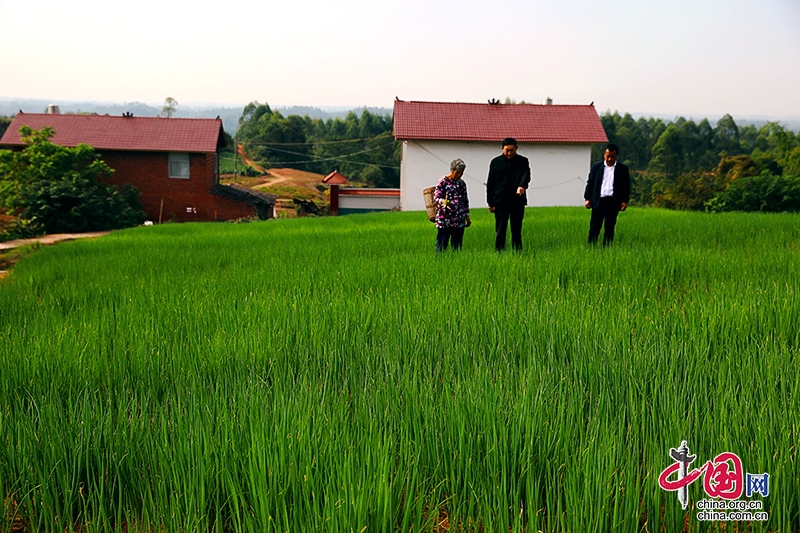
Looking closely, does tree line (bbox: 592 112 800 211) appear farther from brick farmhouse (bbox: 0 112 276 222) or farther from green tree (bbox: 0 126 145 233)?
green tree (bbox: 0 126 145 233)

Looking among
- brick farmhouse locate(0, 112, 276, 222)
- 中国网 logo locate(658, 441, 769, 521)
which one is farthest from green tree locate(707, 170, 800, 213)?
中国网 logo locate(658, 441, 769, 521)

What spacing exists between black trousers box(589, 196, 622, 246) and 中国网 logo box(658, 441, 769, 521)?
6.86 metres

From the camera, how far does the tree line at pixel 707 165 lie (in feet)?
73.6

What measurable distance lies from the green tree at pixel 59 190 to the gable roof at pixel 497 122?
41.0ft

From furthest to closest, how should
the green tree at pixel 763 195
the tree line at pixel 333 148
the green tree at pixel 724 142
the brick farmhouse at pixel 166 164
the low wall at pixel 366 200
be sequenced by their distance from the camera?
the green tree at pixel 724 142, the tree line at pixel 333 148, the low wall at pixel 366 200, the brick farmhouse at pixel 166 164, the green tree at pixel 763 195

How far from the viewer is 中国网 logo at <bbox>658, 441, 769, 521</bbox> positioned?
206cm

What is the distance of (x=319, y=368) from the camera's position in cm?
347

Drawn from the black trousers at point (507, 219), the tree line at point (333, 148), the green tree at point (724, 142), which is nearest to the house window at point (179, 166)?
the black trousers at point (507, 219)

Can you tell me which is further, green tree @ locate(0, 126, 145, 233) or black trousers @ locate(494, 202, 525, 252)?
green tree @ locate(0, 126, 145, 233)

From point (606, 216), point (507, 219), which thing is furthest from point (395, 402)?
point (606, 216)

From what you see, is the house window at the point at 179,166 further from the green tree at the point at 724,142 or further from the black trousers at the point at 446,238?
the green tree at the point at 724,142

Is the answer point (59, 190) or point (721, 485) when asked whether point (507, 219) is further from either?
point (59, 190)

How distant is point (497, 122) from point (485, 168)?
2.62 metres

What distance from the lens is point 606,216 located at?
909 cm
